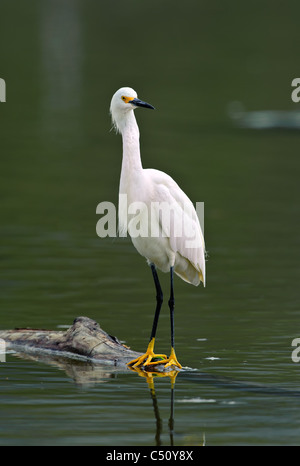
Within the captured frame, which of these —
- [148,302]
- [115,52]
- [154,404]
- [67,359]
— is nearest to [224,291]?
[148,302]

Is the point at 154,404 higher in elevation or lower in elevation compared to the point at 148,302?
lower

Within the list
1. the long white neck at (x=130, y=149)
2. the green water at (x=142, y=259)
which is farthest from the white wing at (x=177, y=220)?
the green water at (x=142, y=259)

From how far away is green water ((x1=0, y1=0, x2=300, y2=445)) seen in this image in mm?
8641

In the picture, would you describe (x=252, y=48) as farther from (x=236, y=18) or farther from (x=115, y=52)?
(x=236, y=18)

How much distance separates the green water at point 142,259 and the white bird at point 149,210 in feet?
2.89

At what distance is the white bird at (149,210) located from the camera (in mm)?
10125

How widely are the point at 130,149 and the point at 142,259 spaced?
502 centimetres

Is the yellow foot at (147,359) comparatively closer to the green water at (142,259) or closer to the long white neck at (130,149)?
the green water at (142,259)

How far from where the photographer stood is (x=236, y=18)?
68375mm

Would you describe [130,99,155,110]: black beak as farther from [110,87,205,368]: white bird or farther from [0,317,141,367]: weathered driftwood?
[0,317,141,367]: weathered driftwood

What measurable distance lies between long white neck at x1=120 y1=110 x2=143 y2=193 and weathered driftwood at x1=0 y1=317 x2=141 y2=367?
1.30m

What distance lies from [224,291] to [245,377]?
386 cm

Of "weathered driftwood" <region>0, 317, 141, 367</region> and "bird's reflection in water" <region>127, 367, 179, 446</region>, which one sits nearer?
"bird's reflection in water" <region>127, 367, 179, 446</region>

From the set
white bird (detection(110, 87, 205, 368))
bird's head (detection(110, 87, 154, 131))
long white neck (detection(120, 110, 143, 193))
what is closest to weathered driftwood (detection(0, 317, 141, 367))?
white bird (detection(110, 87, 205, 368))
